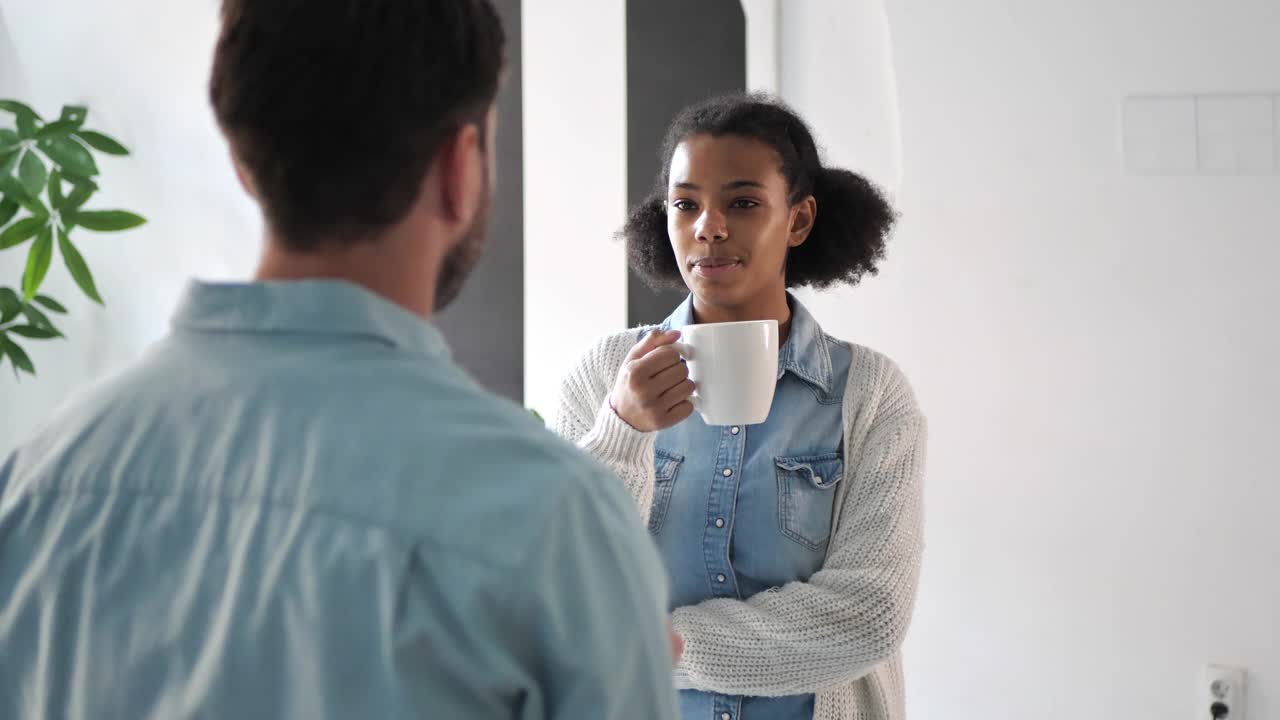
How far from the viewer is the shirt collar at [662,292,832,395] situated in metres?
1.40

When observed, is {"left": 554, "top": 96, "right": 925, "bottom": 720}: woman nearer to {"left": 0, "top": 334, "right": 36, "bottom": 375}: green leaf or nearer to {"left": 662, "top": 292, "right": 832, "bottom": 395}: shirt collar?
{"left": 662, "top": 292, "right": 832, "bottom": 395}: shirt collar

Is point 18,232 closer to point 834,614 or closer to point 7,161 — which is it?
point 7,161

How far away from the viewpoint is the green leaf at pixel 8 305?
2326mm

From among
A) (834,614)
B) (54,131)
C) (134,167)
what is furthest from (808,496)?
(134,167)

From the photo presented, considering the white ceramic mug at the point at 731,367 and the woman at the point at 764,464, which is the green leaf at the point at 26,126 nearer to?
the woman at the point at 764,464

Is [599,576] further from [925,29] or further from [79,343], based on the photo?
[79,343]

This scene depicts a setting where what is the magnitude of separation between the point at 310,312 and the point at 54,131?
6.54ft

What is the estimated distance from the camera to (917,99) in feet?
7.48

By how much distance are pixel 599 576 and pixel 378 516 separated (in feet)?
0.33

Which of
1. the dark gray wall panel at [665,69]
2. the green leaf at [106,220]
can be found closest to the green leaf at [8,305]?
the green leaf at [106,220]

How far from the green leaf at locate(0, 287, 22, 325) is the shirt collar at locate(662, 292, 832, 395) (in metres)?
1.50

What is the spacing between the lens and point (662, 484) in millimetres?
1362

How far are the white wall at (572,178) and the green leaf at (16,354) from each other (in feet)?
3.19

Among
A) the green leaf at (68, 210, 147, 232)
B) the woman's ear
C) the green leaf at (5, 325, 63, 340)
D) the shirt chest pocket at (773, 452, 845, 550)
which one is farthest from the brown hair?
the green leaf at (5, 325, 63, 340)
